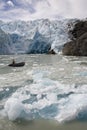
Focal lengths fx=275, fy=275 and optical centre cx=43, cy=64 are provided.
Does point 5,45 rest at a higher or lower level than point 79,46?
lower

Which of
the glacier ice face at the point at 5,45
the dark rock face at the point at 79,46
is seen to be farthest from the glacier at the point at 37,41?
the dark rock face at the point at 79,46

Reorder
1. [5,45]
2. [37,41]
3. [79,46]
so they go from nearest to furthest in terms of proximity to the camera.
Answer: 1. [79,46]
2. [37,41]
3. [5,45]

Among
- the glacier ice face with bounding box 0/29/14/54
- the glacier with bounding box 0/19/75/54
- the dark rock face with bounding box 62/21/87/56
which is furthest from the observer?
the glacier ice face with bounding box 0/29/14/54

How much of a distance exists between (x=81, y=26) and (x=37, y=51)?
21579mm

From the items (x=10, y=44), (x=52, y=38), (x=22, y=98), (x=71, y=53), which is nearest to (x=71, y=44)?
(x=71, y=53)

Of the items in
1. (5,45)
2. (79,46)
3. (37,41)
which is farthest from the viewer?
(5,45)

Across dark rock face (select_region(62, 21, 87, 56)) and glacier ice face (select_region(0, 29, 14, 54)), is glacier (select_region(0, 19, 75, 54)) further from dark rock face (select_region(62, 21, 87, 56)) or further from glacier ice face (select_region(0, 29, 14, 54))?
dark rock face (select_region(62, 21, 87, 56))

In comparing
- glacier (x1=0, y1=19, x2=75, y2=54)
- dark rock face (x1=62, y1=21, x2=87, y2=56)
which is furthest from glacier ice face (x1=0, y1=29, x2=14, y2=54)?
dark rock face (x1=62, y1=21, x2=87, y2=56)

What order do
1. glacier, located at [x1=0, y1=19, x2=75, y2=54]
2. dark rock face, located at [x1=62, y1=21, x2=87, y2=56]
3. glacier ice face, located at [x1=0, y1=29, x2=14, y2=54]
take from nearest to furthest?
1. dark rock face, located at [x1=62, y1=21, x2=87, y2=56]
2. glacier, located at [x1=0, y1=19, x2=75, y2=54]
3. glacier ice face, located at [x1=0, y1=29, x2=14, y2=54]

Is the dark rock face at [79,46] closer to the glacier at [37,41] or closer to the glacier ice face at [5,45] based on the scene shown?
the glacier at [37,41]

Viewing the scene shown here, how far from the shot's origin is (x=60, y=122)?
21.0 feet

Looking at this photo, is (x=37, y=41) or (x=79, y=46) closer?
(x=79, y=46)

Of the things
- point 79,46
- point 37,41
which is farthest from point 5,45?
point 79,46

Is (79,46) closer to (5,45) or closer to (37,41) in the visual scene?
(37,41)
